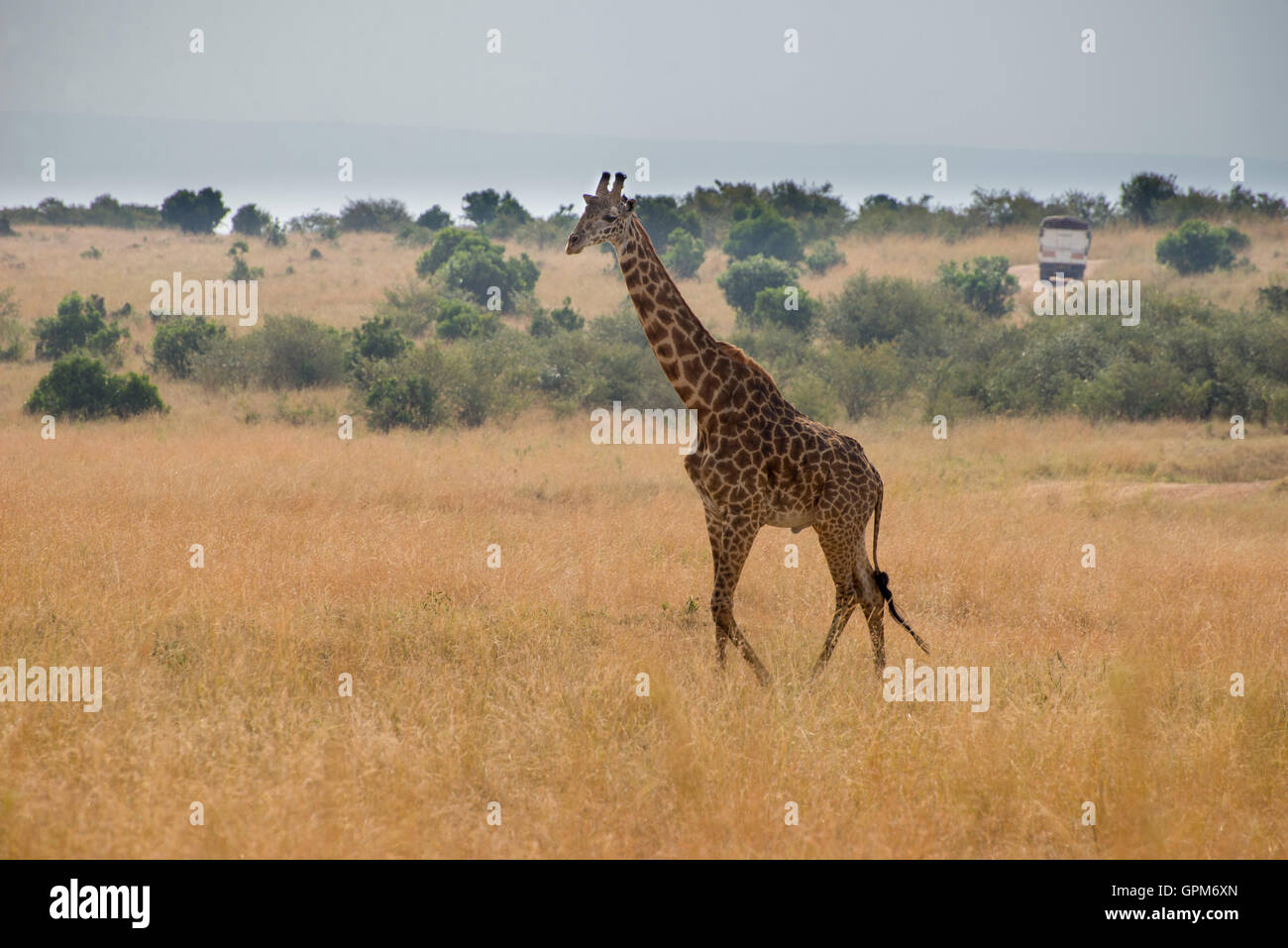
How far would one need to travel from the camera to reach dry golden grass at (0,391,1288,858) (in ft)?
16.1

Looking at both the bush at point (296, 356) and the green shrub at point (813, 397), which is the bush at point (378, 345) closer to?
the bush at point (296, 356)

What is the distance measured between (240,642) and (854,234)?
41.5 meters

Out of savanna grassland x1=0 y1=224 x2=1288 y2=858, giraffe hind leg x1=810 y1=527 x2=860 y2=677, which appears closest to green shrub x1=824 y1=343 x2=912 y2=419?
savanna grassland x1=0 y1=224 x2=1288 y2=858

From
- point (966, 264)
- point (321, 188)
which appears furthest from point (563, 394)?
point (321, 188)

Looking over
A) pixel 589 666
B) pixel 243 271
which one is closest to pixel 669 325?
pixel 589 666

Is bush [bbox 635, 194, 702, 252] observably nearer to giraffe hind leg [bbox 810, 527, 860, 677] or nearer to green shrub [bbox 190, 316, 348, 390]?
green shrub [bbox 190, 316, 348, 390]

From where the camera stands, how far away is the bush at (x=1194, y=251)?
33969 mm

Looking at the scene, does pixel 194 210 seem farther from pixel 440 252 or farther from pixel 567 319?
pixel 567 319

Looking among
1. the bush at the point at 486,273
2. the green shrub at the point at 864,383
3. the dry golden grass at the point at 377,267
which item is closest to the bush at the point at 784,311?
the dry golden grass at the point at 377,267

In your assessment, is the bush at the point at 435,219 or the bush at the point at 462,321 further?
the bush at the point at 435,219

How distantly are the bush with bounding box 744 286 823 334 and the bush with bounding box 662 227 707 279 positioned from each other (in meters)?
9.20

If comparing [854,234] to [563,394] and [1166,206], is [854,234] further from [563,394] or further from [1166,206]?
[563,394]

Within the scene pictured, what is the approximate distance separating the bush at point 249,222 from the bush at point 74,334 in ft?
83.5

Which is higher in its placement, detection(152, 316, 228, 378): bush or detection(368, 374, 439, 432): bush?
detection(152, 316, 228, 378): bush
